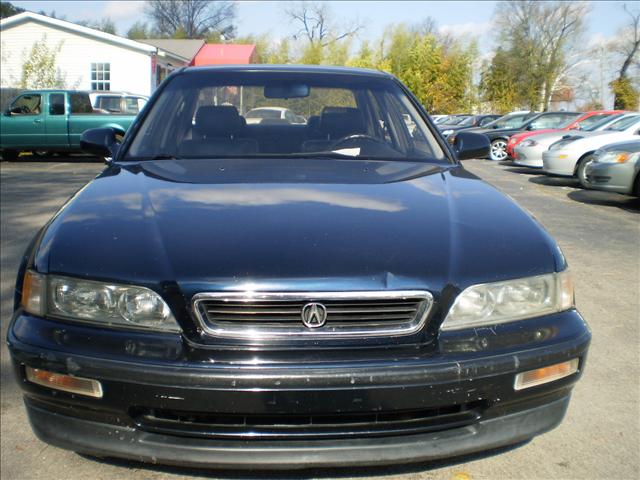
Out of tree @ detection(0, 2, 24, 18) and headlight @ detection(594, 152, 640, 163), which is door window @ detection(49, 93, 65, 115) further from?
tree @ detection(0, 2, 24, 18)

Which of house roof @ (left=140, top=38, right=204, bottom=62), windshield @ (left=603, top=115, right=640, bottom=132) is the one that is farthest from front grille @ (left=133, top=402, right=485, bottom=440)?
house roof @ (left=140, top=38, right=204, bottom=62)

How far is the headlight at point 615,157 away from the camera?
10.0 metres

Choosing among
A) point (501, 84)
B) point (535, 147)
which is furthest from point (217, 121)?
point (501, 84)

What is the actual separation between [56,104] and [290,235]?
658 inches

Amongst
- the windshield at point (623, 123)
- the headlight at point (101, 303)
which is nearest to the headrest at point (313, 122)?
the headlight at point (101, 303)

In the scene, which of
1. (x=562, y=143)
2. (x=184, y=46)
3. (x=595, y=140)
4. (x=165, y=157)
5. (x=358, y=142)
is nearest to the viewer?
(x=165, y=157)

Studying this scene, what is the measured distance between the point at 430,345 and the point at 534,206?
856 centimetres

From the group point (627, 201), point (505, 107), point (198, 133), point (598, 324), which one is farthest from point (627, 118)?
point (505, 107)

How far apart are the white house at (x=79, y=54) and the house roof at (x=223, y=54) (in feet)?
58.9

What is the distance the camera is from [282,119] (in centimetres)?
390

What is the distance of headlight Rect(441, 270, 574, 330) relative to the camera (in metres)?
2.17

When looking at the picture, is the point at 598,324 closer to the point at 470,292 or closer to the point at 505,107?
the point at 470,292

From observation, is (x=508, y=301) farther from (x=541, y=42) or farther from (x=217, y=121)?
(x=541, y=42)

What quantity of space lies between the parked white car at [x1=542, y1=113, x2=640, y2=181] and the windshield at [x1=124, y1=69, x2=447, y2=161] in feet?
31.1
